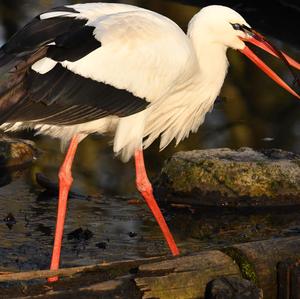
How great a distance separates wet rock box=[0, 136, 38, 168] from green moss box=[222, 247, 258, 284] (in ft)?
13.8

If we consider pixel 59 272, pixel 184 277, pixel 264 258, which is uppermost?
pixel 59 272

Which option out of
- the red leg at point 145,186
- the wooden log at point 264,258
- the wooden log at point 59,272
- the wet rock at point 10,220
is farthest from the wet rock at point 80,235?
the wooden log at point 59,272

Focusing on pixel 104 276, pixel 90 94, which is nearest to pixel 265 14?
pixel 90 94

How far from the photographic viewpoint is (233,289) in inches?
239

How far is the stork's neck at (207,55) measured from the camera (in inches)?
301

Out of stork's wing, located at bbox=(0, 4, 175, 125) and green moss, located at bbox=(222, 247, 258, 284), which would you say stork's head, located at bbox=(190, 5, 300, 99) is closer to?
stork's wing, located at bbox=(0, 4, 175, 125)

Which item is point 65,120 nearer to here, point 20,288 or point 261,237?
point 20,288

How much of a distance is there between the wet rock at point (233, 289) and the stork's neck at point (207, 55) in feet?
6.54

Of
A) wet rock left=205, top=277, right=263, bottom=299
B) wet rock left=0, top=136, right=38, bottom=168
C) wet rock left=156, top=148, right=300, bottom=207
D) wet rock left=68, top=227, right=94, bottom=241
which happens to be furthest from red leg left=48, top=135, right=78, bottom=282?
wet rock left=0, top=136, right=38, bottom=168

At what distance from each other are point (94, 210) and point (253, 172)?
1.41m

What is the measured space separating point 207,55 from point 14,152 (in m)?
3.29

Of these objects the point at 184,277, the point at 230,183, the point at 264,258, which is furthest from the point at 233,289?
the point at 230,183

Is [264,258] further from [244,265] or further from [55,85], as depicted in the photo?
[55,85]

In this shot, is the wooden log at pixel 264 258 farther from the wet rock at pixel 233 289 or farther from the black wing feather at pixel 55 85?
the black wing feather at pixel 55 85
